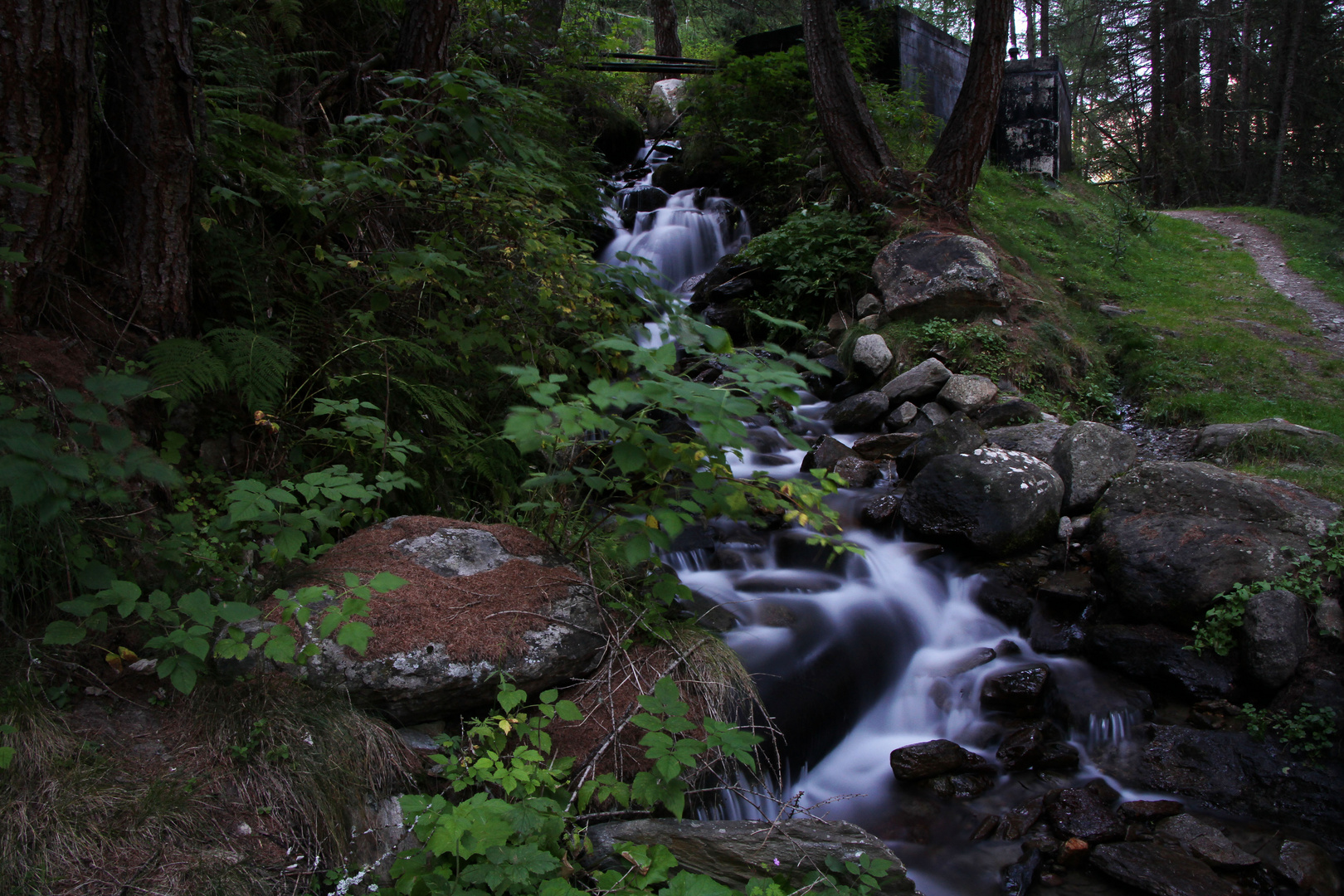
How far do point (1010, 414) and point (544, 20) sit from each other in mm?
6130

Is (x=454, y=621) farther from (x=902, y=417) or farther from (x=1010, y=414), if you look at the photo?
(x=1010, y=414)

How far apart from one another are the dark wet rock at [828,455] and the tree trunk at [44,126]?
4801mm

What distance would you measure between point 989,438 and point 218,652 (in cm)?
538

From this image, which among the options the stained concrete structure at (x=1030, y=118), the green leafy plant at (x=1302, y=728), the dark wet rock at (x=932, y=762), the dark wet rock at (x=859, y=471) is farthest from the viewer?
the stained concrete structure at (x=1030, y=118)

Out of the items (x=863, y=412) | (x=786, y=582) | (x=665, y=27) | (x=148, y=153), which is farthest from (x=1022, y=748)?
(x=665, y=27)

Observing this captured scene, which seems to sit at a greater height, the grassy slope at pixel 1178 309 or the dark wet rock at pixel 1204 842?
the grassy slope at pixel 1178 309

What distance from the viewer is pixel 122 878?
1.95 metres

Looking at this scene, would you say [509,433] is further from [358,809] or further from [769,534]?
[769,534]

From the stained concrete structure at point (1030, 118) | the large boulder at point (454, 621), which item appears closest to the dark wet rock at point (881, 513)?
the large boulder at point (454, 621)

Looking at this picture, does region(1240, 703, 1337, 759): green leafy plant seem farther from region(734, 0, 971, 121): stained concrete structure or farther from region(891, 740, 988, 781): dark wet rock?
region(734, 0, 971, 121): stained concrete structure

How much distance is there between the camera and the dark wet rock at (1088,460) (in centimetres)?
514

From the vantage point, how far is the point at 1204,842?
315cm

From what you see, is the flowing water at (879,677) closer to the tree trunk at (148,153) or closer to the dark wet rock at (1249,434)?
the tree trunk at (148,153)

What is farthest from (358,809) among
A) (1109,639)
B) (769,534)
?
(1109,639)
